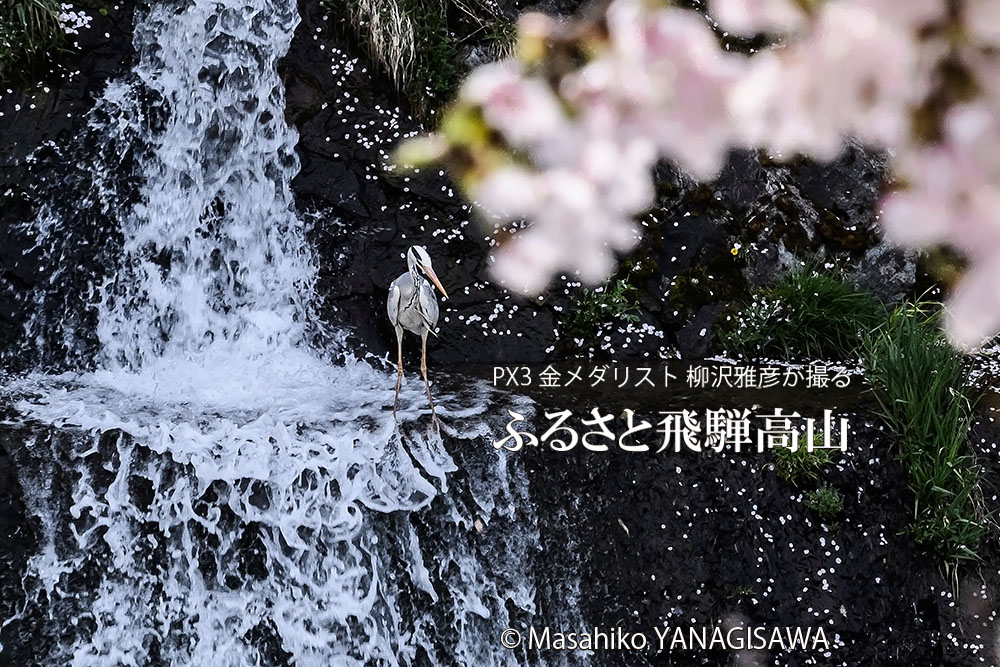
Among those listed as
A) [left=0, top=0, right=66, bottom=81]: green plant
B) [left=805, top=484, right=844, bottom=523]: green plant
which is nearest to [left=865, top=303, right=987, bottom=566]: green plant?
[left=805, top=484, right=844, bottom=523]: green plant

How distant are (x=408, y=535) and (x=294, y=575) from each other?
1.33ft

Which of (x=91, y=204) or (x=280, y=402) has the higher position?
(x=91, y=204)

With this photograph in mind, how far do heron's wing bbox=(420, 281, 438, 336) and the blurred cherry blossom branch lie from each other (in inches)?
90.6

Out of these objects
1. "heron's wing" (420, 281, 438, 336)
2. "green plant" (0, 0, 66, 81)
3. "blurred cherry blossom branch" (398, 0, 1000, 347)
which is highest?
"green plant" (0, 0, 66, 81)

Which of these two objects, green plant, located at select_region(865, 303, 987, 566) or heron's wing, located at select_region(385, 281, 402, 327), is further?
heron's wing, located at select_region(385, 281, 402, 327)

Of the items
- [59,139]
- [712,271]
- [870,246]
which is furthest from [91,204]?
[870,246]

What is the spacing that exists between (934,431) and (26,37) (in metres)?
4.23

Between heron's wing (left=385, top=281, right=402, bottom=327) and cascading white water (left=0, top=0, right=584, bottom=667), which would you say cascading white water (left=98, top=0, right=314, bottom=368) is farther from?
heron's wing (left=385, top=281, right=402, bottom=327)

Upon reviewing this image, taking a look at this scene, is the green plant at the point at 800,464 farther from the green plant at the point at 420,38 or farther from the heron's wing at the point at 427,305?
the green plant at the point at 420,38

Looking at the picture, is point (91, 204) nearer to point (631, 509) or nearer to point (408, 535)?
point (408, 535)

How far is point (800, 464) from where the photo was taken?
3939 mm

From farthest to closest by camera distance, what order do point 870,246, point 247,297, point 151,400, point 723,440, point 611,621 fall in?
1. point 870,246
2. point 247,297
3. point 151,400
4. point 723,440
5. point 611,621

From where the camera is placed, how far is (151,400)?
4.42m

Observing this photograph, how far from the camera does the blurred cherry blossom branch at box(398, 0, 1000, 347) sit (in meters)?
1.10
